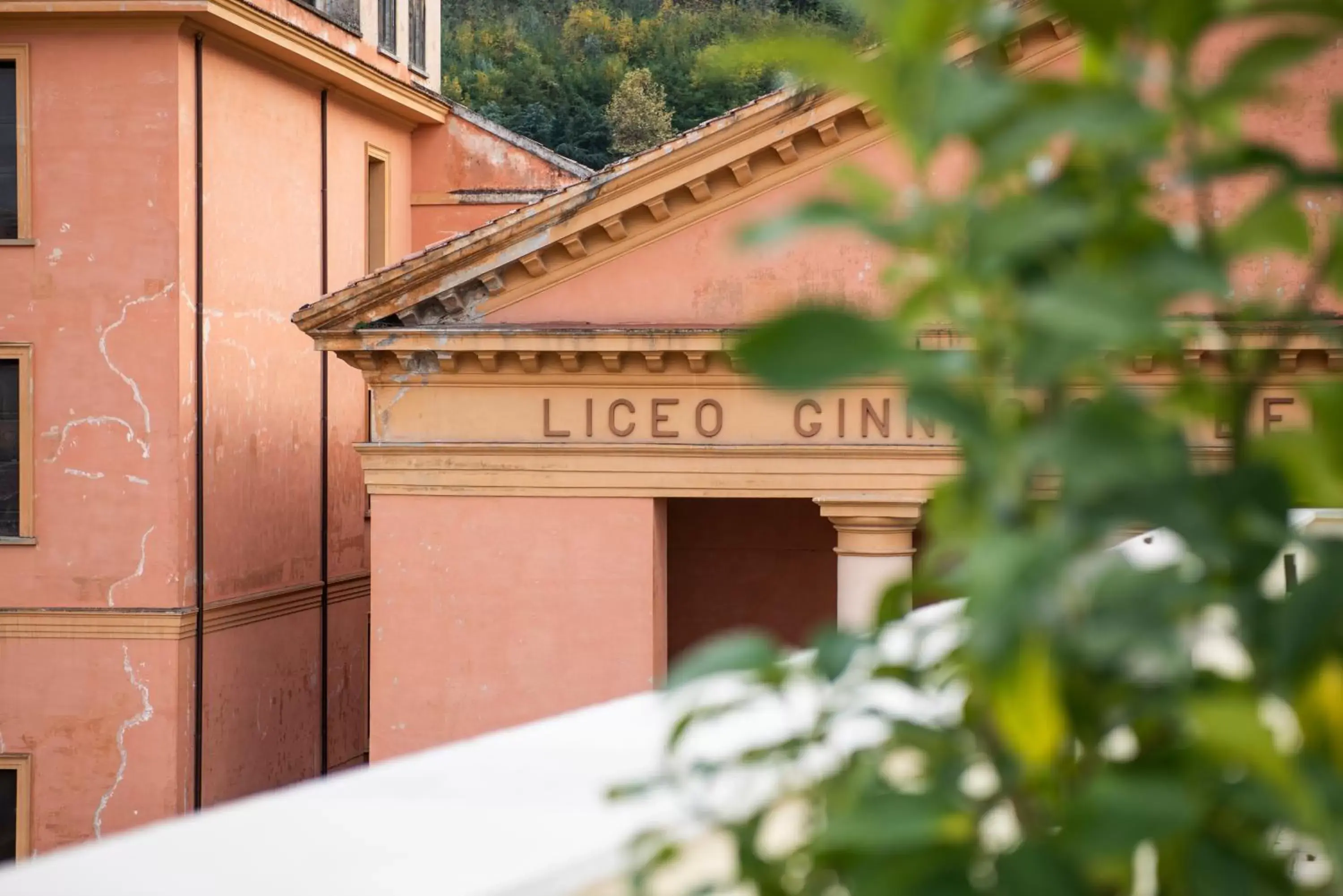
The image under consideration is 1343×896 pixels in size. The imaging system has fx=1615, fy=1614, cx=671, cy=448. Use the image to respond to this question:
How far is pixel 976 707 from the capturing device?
719 millimetres

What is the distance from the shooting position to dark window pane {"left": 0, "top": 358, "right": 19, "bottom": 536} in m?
15.4

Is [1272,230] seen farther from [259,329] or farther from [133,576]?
[259,329]

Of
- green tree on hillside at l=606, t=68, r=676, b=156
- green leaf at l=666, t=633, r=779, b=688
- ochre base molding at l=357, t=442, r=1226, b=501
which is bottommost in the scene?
ochre base molding at l=357, t=442, r=1226, b=501

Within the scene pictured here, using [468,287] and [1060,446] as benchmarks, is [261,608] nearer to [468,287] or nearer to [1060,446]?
[468,287]

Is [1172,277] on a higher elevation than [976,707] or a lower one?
higher

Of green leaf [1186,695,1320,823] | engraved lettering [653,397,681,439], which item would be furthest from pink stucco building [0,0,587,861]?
green leaf [1186,695,1320,823]

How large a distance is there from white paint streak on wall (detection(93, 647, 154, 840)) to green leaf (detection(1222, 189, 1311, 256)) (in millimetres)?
15716

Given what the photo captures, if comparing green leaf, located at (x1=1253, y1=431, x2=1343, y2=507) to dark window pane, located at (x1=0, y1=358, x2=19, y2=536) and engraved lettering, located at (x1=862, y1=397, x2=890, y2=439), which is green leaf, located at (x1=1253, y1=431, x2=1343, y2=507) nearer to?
engraved lettering, located at (x1=862, y1=397, x2=890, y2=439)

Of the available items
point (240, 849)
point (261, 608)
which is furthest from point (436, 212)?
point (240, 849)

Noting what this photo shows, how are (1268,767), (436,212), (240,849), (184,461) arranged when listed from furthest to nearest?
(436,212), (184,461), (240,849), (1268,767)

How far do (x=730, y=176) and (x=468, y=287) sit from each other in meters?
2.36

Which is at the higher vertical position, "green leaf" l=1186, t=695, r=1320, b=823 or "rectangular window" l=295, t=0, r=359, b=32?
"rectangular window" l=295, t=0, r=359, b=32

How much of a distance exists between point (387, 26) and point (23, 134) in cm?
570

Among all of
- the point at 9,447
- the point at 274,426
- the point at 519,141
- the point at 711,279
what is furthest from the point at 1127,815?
the point at 519,141
